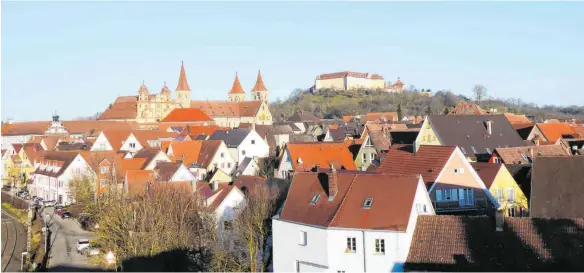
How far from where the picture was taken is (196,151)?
6981 cm

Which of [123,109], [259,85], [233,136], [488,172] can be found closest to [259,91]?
[259,85]

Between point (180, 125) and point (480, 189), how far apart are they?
9534 cm

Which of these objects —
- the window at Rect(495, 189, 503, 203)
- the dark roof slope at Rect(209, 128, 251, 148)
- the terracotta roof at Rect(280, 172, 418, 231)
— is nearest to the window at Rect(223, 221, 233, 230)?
the terracotta roof at Rect(280, 172, 418, 231)

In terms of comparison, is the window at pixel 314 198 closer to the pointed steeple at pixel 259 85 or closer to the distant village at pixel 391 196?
the distant village at pixel 391 196

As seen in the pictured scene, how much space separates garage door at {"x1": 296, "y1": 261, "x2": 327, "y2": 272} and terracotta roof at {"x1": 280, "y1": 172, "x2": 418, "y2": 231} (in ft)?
5.60

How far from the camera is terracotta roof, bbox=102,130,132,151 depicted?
293 ft

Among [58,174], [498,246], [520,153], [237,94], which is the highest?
[237,94]

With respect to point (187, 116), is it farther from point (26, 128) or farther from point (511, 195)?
point (511, 195)

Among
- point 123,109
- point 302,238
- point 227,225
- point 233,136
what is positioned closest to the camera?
point 302,238

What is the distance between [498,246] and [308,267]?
847 centimetres

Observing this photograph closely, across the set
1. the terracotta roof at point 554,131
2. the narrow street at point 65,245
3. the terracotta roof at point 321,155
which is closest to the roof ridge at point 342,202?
the narrow street at point 65,245

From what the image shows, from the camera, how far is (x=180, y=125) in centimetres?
12575

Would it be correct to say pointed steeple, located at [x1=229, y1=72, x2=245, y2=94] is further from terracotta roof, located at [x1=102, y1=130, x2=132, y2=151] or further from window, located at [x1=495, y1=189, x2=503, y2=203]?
window, located at [x1=495, y1=189, x2=503, y2=203]

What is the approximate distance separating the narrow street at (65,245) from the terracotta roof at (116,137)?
31910mm
